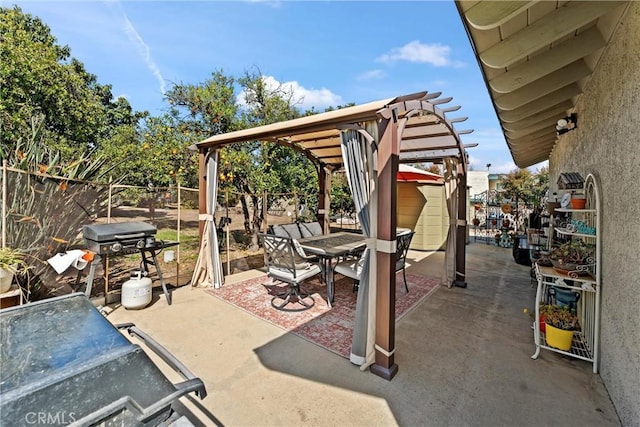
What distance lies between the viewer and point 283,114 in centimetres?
725

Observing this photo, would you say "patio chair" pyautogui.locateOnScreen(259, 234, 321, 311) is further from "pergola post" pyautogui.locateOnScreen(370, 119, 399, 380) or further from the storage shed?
the storage shed

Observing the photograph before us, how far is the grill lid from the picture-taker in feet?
11.6

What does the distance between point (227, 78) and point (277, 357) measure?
6721 mm

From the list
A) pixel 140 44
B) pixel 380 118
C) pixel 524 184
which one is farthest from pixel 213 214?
pixel 524 184

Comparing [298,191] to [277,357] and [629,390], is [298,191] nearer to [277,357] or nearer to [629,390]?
[277,357]

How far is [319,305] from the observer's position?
13.8 ft

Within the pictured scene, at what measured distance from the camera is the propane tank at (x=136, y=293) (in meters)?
3.81

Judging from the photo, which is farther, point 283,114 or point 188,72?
point 283,114

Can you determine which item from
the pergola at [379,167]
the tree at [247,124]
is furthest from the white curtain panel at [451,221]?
the tree at [247,124]

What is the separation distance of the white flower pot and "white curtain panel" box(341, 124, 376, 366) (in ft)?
12.1

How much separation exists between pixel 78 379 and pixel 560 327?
3838mm

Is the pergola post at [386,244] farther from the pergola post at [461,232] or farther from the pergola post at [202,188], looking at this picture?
the pergola post at [202,188]

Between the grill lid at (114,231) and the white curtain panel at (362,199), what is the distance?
3.00 metres

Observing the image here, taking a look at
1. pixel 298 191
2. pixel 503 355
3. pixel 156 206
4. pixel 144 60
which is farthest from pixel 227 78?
pixel 503 355
